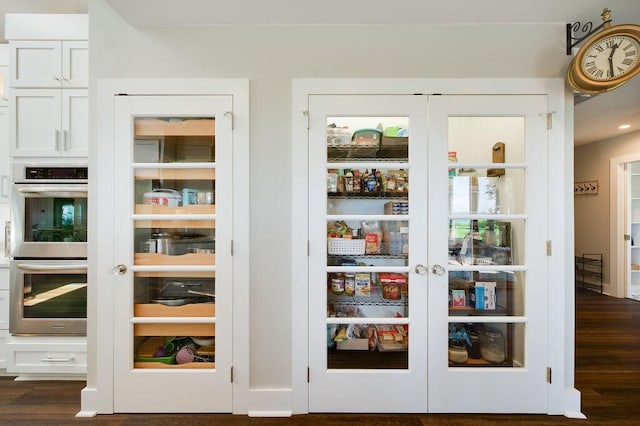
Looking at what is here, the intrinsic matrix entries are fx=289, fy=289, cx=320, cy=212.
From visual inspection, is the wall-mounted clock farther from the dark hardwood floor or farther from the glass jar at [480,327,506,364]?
the dark hardwood floor

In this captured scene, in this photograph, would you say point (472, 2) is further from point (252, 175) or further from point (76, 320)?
point (76, 320)

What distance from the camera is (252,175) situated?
185 cm

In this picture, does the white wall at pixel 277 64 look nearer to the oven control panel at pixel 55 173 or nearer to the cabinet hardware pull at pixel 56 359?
the oven control panel at pixel 55 173

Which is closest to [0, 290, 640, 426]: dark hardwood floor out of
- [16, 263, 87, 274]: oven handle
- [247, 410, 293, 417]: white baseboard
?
[247, 410, 293, 417]: white baseboard

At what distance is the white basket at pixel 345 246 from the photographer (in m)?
1.89

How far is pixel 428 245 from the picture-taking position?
1.82 meters

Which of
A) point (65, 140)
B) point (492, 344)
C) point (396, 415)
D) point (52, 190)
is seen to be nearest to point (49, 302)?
point (52, 190)

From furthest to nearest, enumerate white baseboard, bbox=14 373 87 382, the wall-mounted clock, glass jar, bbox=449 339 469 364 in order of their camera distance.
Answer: white baseboard, bbox=14 373 87 382 < glass jar, bbox=449 339 469 364 < the wall-mounted clock

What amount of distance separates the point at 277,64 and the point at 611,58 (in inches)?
76.5

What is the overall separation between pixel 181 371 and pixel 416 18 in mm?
2649

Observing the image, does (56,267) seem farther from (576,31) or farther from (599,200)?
(599,200)

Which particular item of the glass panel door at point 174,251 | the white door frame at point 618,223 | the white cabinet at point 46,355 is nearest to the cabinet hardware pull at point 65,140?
the glass panel door at point 174,251

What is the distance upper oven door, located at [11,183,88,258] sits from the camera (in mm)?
2137

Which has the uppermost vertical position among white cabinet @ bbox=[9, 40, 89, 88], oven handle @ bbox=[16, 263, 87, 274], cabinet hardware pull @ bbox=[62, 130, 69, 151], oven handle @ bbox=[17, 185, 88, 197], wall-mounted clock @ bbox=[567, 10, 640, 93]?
white cabinet @ bbox=[9, 40, 89, 88]
